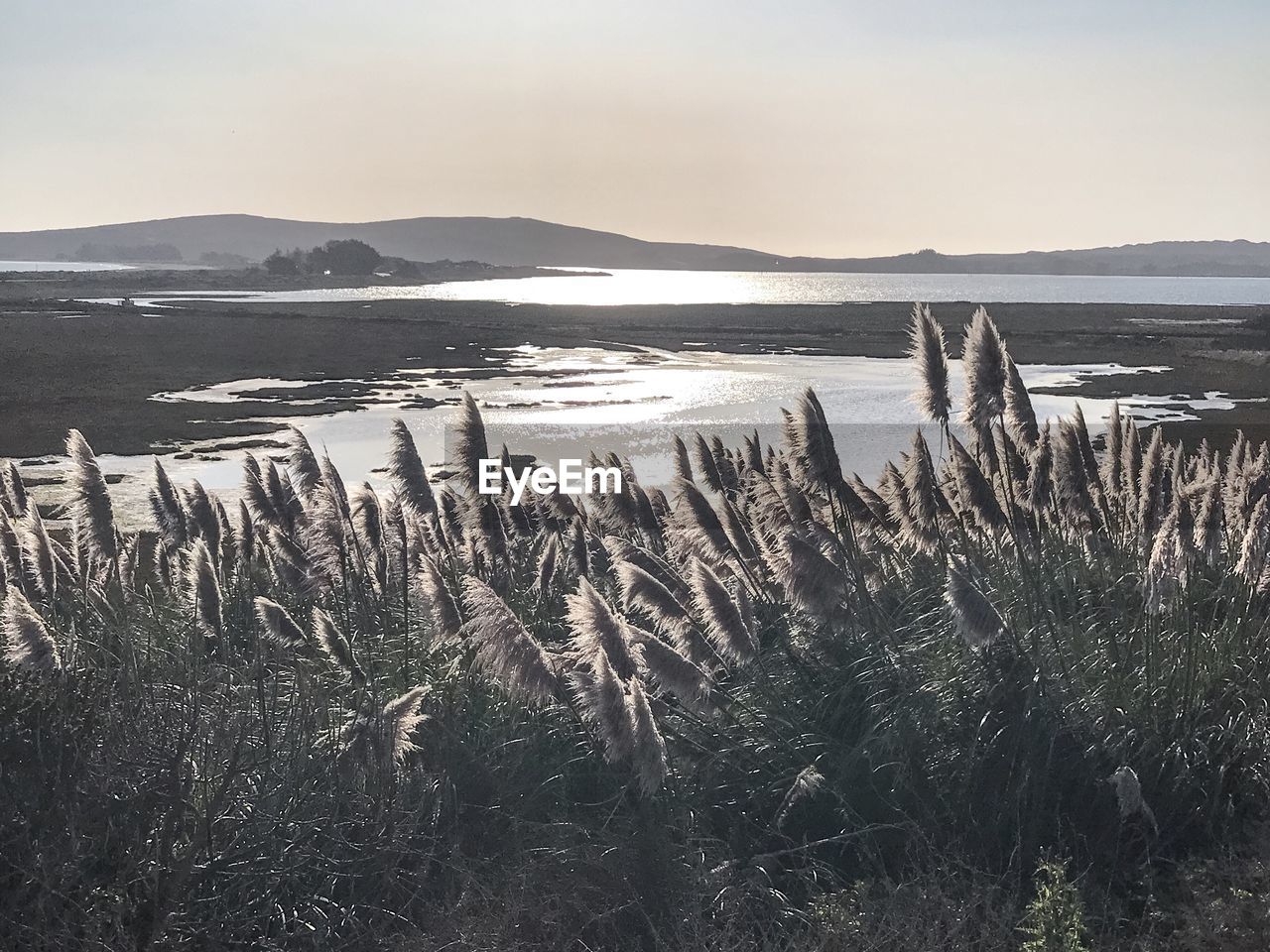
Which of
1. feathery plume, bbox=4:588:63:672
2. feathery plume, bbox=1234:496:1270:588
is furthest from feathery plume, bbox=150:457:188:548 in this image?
feathery plume, bbox=1234:496:1270:588

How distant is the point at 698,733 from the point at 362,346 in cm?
4115

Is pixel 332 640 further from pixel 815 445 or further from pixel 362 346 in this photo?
pixel 362 346

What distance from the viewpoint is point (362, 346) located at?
4512 cm

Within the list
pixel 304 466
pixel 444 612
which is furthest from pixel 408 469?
pixel 444 612

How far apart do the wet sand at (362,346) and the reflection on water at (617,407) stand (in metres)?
1.22

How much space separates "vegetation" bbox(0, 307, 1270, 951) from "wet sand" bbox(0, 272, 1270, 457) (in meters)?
16.1

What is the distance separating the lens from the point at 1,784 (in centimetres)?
500

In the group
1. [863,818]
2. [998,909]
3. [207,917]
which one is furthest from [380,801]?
[998,909]

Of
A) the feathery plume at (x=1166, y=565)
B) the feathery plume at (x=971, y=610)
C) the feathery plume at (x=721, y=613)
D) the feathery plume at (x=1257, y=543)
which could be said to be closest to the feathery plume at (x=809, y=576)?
the feathery plume at (x=721, y=613)

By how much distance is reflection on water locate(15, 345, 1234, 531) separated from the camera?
19406 mm

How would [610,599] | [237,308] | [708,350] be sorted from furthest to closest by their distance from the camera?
1. [237,308]
2. [708,350]
3. [610,599]

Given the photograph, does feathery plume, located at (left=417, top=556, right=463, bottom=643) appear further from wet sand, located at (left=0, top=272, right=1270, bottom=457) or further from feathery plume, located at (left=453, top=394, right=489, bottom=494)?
wet sand, located at (left=0, top=272, right=1270, bottom=457)

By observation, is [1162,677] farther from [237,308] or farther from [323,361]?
Result: [237,308]

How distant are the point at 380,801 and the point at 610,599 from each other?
2986mm
